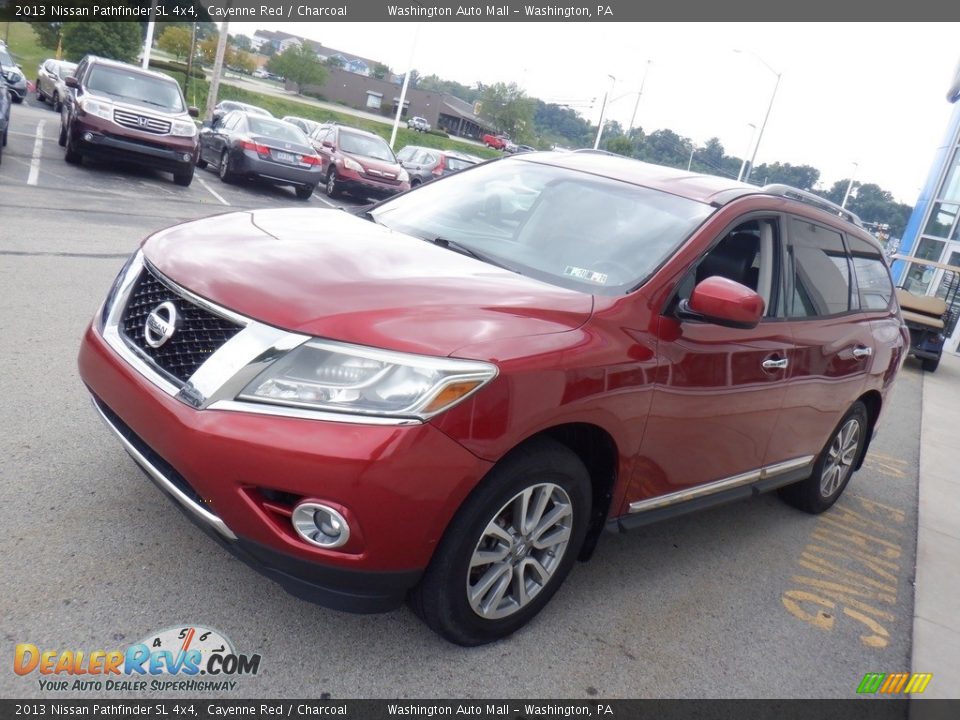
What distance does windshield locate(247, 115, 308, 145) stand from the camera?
58.3 ft

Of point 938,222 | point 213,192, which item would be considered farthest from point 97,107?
point 938,222

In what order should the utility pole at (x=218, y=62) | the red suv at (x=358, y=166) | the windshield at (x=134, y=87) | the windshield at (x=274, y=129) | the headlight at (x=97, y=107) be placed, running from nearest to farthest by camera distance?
the headlight at (x=97, y=107) → the windshield at (x=134, y=87) → the windshield at (x=274, y=129) → the red suv at (x=358, y=166) → the utility pole at (x=218, y=62)

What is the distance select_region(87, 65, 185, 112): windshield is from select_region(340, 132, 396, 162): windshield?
560cm

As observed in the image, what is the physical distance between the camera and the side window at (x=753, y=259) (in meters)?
3.75

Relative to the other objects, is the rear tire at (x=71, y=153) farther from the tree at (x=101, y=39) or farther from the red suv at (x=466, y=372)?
the tree at (x=101, y=39)

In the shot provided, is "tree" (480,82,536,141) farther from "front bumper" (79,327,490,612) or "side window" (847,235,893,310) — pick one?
"front bumper" (79,327,490,612)

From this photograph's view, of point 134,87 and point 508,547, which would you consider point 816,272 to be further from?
point 134,87

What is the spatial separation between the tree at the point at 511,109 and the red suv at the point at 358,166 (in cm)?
6911

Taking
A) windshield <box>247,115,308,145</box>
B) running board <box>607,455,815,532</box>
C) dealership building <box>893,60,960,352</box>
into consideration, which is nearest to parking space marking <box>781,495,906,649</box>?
running board <box>607,455,815,532</box>

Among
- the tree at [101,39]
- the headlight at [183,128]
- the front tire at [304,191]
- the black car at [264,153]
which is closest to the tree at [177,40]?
the tree at [101,39]

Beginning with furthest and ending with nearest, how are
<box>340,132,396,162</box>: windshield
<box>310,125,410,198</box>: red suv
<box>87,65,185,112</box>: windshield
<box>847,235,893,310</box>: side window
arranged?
<box>340,132,396,162</box>: windshield → <box>310,125,410,198</box>: red suv → <box>87,65,185,112</box>: windshield → <box>847,235,893,310</box>: side window

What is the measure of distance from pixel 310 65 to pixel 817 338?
3607 inches

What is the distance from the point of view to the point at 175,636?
9.22 ft

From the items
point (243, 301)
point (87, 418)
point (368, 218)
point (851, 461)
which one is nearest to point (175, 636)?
point (243, 301)
